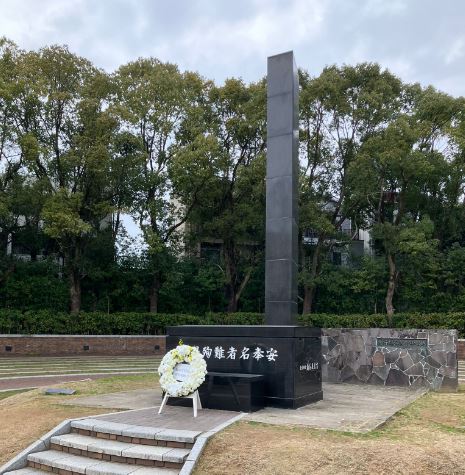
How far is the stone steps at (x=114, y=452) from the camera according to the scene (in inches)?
216

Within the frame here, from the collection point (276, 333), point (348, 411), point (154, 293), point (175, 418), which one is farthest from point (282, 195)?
point (154, 293)

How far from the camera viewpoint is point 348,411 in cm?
786

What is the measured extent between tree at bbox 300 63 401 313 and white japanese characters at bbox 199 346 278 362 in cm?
1436

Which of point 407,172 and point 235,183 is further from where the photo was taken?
point 235,183

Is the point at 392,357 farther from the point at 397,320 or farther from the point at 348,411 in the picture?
the point at 397,320

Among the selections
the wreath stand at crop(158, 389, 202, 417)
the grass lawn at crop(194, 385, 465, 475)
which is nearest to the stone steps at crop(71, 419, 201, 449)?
the grass lawn at crop(194, 385, 465, 475)

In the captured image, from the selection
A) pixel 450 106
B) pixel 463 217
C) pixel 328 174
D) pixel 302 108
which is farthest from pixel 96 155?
pixel 463 217

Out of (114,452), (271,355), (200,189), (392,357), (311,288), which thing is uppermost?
(200,189)

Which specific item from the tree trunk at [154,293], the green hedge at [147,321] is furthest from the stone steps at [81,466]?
the tree trunk at [154,293]

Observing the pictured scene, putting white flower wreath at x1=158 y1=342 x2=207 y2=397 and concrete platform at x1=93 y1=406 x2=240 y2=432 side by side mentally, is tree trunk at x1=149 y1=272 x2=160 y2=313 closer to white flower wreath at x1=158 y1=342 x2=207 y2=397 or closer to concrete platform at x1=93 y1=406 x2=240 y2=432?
concrete platform at x1=93 y1=406 x2=240 y2=432

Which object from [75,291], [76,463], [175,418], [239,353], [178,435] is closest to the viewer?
[76,463]

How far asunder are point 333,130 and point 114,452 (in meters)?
20.7

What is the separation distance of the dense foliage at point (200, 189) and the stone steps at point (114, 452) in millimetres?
14419

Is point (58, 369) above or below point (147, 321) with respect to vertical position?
below
